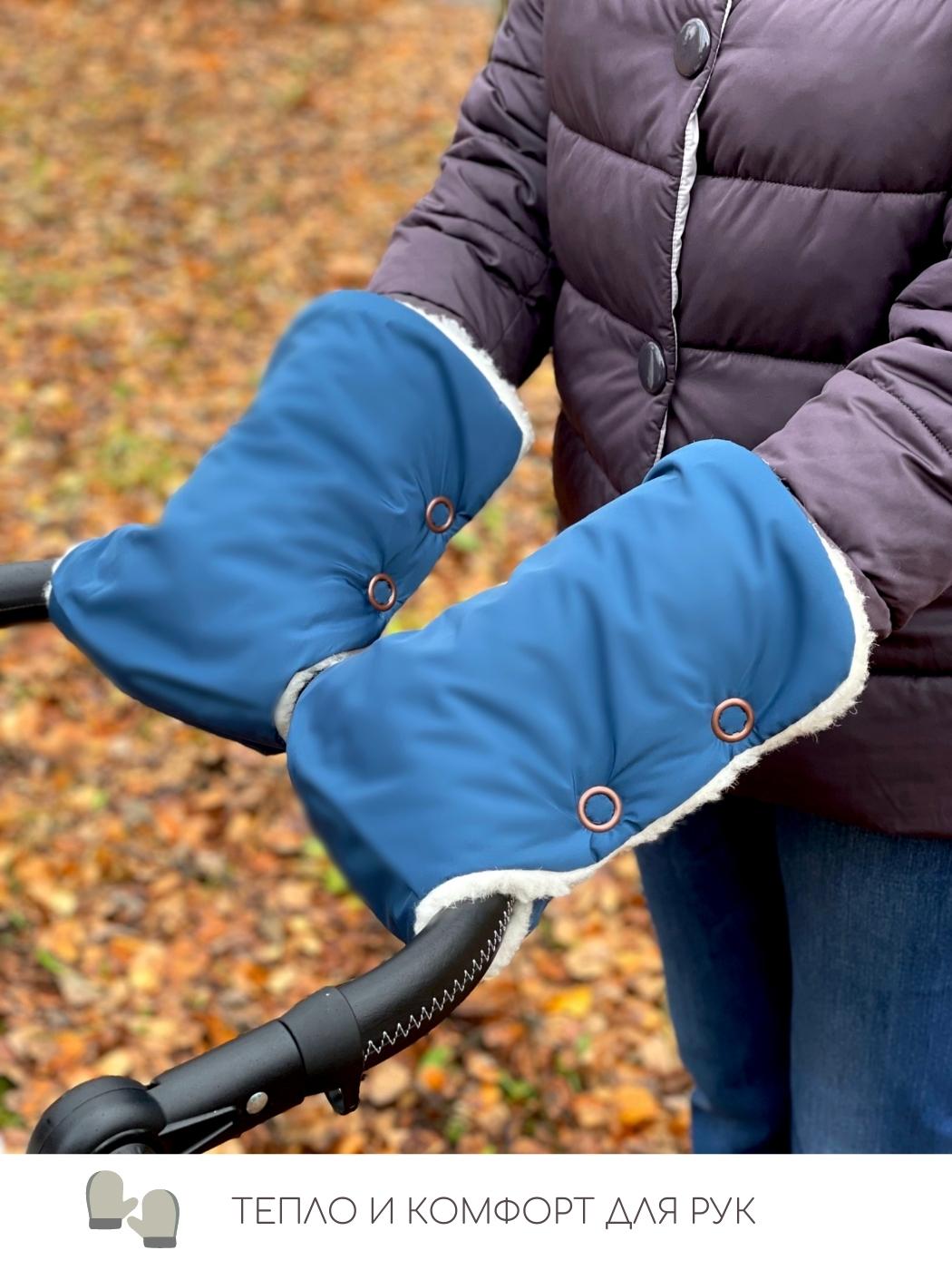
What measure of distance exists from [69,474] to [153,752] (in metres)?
1.53

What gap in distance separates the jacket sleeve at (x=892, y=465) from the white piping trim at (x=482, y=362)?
1.26 feet

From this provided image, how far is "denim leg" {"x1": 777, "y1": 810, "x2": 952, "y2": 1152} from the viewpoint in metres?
1.44

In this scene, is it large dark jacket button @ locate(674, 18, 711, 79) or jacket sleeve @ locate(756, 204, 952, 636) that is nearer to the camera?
jacket sleeve @ locate(756, 204, 952, 636)

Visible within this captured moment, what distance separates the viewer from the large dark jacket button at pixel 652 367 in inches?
52.1

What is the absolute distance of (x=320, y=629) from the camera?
1142 mm

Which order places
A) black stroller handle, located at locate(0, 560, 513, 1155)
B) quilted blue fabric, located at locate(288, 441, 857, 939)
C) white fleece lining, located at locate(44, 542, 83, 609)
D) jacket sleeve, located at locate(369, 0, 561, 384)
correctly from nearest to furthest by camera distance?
black stroller handle, located at locate(0, 560, 513, 1155)
quilted blue fabric, located at locate(288, 441, 857, 939)
white fleece lining, located at locate(44, 542, 83, 609)
jacket sleeve, located at locate(369, 0, 561, 384)

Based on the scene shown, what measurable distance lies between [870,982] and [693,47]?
3.47ft

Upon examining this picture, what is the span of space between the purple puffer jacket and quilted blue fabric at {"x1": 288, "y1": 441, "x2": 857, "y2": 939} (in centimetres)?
9

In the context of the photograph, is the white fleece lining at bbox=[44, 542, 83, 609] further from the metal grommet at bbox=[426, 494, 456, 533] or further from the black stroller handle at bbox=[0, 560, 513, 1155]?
the black stroller handle at bbox=[0, 560, 513, 1155]

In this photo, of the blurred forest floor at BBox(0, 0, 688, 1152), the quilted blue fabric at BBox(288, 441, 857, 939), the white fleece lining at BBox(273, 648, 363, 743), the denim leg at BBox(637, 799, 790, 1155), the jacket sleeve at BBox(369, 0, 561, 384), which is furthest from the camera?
the blurred forest floor at BBox(0, 0, 688, 1152)

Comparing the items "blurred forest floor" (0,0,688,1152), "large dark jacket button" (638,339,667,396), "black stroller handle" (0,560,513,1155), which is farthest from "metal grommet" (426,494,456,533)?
"blurred forest floor" (0,0,688,1152)
